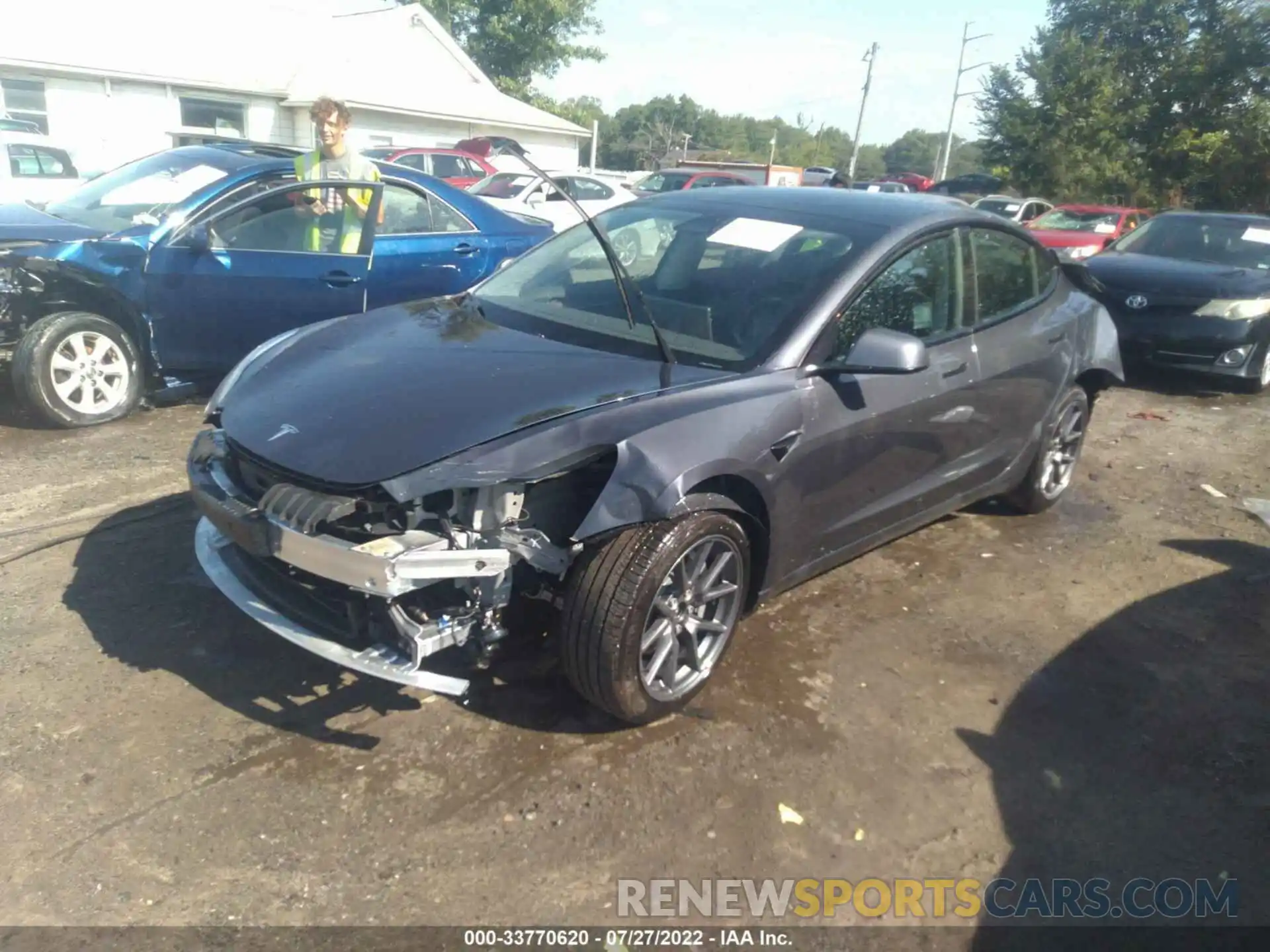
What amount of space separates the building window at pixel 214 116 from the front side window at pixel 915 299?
22304 mm

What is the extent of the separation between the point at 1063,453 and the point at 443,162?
14586mm

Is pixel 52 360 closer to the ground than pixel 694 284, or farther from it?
closer to the ground

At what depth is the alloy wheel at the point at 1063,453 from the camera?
209 inches

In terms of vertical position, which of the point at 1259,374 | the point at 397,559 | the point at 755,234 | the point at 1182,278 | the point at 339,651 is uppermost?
the point at 755,234

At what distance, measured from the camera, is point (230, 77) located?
75.0 feet

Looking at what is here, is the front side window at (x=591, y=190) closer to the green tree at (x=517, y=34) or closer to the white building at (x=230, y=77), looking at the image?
the white building at (x=230, y=77)

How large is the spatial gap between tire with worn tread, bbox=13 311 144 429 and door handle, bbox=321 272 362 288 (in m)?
1.23

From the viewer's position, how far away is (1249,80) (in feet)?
84.1

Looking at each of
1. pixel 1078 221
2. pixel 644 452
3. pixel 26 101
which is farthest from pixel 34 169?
pixel 1078 221

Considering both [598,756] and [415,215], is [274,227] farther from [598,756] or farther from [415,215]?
[598,756]

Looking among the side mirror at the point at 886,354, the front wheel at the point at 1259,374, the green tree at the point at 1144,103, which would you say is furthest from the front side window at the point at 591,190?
the green tree at the point at 1144,103

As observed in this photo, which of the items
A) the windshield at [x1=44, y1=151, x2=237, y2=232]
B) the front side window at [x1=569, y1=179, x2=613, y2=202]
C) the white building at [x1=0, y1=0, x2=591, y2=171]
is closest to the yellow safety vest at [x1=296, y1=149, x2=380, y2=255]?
the windshield at [x1=44, y1=151, x2=237, y2=232]

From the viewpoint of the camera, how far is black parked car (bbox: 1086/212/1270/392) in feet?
27.1

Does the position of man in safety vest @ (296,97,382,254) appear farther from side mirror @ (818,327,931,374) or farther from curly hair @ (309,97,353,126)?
side mirror @ (818,327,931,374)
